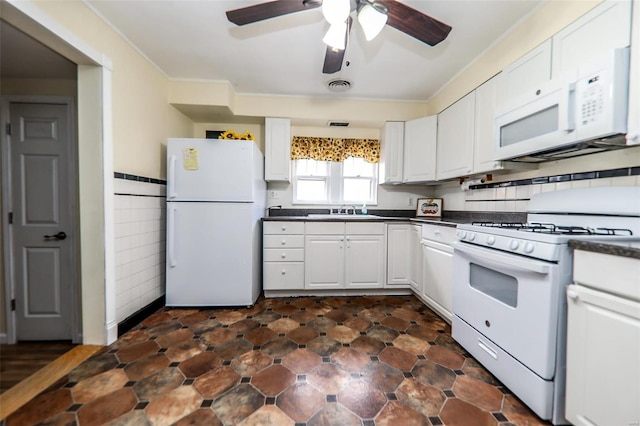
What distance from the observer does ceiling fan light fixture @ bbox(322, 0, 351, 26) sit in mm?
1212

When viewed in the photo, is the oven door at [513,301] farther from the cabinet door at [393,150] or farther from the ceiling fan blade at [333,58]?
the ceiling fan blade at [333,58]

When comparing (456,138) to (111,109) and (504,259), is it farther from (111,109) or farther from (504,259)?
(111,109)

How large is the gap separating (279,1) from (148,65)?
1.76 metres

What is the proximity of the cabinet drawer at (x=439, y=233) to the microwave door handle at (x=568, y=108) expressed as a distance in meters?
0.95

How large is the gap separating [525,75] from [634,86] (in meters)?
0.67

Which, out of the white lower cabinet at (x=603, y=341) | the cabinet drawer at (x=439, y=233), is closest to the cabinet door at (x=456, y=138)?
the cabinet drawer at (x=439, y=233)

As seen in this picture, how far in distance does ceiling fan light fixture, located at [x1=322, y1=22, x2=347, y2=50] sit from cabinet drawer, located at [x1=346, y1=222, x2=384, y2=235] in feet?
5.69

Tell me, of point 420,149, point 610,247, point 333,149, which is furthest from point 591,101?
point 333,149

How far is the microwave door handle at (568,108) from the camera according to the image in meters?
1.28

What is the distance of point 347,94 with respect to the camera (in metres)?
2.95

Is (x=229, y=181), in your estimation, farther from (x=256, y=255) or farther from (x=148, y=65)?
(x=148, y=65)

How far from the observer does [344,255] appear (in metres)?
2.76

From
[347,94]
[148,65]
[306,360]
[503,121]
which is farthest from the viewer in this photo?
[347,94]

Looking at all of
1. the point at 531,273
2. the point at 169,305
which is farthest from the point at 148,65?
the point at 531,273
